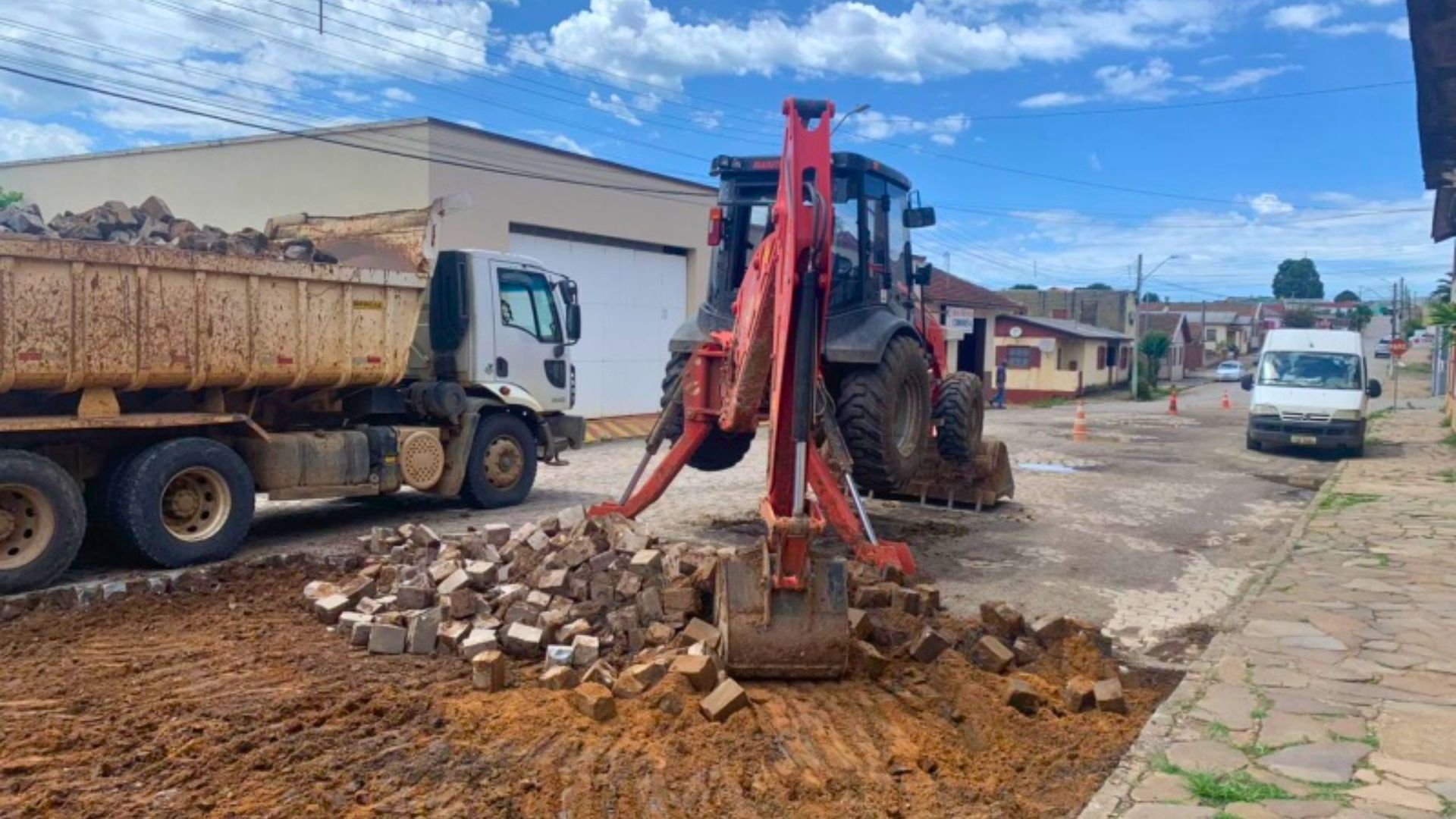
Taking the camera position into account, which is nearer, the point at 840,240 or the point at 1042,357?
the point at 840,240

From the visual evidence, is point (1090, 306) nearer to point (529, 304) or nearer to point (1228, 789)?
point (529, 304)

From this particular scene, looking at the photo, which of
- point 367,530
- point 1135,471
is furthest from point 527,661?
point 1135,471

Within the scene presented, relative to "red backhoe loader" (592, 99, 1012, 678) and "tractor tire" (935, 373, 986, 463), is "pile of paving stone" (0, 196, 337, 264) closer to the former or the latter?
"red backhoe loader" (592, 99, 1012, 678)

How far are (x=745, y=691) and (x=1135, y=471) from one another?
510 inches

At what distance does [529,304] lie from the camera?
468 inches

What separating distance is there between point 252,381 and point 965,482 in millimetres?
7286

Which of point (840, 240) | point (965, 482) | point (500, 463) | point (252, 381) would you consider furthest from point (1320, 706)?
point (500, 463)

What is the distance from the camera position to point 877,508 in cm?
1199

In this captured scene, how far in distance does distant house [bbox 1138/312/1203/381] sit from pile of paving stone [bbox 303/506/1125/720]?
56000 millimetres

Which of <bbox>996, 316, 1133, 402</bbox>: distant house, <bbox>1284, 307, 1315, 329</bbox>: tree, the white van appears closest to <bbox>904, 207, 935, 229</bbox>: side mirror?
the white van

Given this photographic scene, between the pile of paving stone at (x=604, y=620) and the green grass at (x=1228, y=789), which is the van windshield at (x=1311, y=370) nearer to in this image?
the pile of paving stone at (x=604, y=620)

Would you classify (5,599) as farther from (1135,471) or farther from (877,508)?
(1135,471)

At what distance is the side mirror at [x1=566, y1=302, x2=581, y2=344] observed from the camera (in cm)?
1207

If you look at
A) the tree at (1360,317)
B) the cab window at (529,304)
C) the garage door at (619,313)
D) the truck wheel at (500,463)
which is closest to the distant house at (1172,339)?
the tree at (1360,317)
